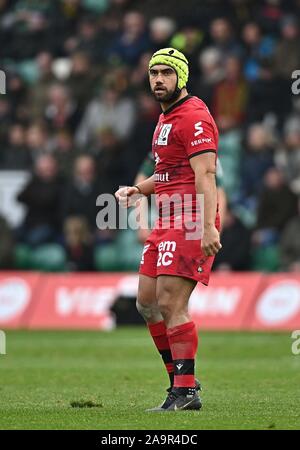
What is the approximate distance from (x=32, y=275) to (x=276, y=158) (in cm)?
469

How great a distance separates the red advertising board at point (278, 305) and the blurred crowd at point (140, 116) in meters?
0.53

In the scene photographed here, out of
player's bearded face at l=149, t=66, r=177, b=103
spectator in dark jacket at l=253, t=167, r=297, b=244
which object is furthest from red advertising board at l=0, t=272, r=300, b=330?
player's bearded face at l=149, t=66, r=177, b=103

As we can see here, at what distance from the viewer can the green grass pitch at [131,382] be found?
29.8ft

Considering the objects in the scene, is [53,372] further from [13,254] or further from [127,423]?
[13,254]

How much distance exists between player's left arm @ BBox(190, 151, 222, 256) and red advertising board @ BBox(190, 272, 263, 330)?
1099 centimetres

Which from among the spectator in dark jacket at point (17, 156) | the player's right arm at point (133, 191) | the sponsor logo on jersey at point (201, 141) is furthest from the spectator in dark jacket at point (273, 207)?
the sponsor logo on jersey at point (201, 141)

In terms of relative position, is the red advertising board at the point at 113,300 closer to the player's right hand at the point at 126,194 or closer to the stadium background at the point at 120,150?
the stadium background at the point at 120,150

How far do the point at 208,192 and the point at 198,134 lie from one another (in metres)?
0.47

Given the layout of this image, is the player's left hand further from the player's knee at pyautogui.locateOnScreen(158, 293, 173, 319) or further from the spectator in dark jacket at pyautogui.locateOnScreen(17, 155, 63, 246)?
the spectator in dark jacket at pyautogui.locateOnScreen(17, 155, 63, 246)

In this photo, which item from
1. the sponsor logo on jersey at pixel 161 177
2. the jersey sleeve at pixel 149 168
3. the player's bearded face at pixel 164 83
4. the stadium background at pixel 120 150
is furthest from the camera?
the stadium background at pixel 120 150

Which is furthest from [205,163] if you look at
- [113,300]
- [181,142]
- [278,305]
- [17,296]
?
[17,296]

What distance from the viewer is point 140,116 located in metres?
23.3

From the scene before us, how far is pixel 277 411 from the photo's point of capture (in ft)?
31.7
